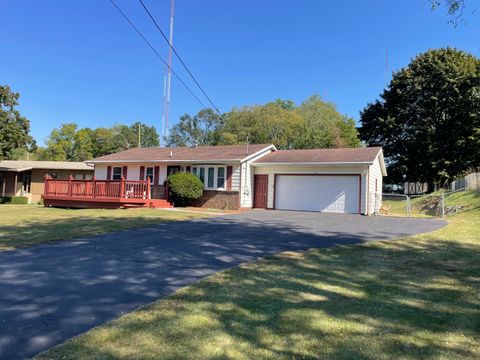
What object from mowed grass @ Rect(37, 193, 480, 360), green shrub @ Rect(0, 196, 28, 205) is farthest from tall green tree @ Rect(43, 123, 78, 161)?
mowed grass @ Rect(37, 193, 480, 360)

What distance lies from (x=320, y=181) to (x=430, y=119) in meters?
20.8

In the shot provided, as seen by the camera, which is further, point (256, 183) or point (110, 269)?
point (256, 183)

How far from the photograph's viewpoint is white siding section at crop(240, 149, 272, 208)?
21.6m

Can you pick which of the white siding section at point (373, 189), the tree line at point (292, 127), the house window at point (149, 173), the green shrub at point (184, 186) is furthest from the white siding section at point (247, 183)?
the tree line at point (292, 127)

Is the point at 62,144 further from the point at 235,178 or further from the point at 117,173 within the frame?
the point at 235,178

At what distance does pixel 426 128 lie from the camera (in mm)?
35500

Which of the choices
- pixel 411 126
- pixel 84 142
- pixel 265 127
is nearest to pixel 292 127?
pixel 265 127

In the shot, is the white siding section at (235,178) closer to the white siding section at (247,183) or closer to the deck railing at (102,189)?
the white siding section at (247,183)

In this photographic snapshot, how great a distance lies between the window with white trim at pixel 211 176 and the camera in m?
22.1

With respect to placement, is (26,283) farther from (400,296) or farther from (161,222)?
(161,222)

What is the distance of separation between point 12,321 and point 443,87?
3756 centimetres

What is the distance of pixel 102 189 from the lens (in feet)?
68.2

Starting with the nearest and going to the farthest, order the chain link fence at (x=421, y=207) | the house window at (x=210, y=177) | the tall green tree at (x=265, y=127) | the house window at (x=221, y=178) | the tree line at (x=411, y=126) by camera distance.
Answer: the chain link fence at (x=421, y=207) < the house window at (x=221, y=178) < the house window at (x=210, y=177) < the tree line at (x=411, y=126) < the tall green tree at (x=265, y=127)

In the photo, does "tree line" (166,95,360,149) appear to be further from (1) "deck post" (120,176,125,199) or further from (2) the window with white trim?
(1) "deck post" (120,176,125,199)
